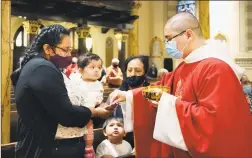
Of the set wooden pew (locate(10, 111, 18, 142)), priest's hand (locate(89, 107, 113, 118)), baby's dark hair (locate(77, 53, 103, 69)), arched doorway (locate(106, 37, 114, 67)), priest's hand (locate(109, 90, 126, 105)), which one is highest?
arched doorway (locate(106, 37, 114, 67))

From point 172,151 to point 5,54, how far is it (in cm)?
438

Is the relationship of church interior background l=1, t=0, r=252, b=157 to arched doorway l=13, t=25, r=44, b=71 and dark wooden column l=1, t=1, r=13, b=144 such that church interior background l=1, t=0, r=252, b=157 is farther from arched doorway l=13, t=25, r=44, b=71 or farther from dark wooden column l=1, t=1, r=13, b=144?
arched doorway l=13, t=25, r=44, b=71

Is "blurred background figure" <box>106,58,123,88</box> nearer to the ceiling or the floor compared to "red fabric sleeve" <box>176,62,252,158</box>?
nearer to the ceiling

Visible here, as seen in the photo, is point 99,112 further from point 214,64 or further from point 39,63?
point 214,64

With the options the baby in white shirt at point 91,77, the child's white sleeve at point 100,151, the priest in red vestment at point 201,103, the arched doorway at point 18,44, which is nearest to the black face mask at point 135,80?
the baby in white shirt at point 91,77

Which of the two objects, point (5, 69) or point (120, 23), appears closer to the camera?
point (5, 69)

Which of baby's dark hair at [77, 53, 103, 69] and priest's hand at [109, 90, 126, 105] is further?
baby's dark hair at [77, 53, 103, 69]

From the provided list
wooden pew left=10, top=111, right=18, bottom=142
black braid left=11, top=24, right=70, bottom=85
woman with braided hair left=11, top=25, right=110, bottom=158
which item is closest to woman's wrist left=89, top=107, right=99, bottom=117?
woman with braided hair left=11, top=25, right=110, bottom=158

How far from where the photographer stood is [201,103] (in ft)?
6.20

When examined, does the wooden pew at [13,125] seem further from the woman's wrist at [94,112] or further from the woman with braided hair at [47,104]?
the woman's wrist at [94,112]

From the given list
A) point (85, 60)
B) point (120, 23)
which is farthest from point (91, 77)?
point (120, 23)

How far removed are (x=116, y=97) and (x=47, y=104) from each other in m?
0.51

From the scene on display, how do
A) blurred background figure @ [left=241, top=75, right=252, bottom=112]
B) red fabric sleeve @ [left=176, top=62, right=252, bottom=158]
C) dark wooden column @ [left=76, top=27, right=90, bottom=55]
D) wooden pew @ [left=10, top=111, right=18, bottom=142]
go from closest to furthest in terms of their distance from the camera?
red fabric sleeve @ [left=176, top=62, right=252, bottom=158] → blurred background figure @ [left=241, top=75, right=252, bottom=112] → wooden pew @ [left=10, top=111, right=18, bottom=142] → dark wooden column @ [left=76, top=27, right=90, bottom=55]

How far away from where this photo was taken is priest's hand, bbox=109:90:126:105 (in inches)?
88.9
